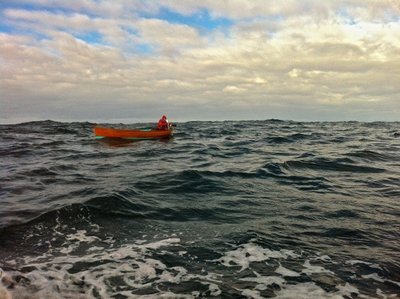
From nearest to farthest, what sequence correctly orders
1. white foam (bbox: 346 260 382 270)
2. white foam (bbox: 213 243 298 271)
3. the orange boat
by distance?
1. white foam (bbox: 346 260 382 270)
2. white foam (bbox: 213 243 298 271)
3. the orange boat

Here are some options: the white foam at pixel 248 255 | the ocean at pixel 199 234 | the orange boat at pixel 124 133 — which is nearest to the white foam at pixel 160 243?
the ocean at pixel 199 234

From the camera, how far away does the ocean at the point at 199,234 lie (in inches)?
209

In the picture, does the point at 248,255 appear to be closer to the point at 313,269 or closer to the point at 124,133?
the point at 313,269

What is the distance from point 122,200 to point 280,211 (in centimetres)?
419

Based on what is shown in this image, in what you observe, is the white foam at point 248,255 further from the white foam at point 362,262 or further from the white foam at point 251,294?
the white foam at point 362,262

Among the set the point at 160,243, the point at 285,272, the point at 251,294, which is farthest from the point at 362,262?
the point at 160,243

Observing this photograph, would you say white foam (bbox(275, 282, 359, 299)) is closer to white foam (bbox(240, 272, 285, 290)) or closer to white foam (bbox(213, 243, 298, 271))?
white foam (bbox(240, 272, 285, 290))

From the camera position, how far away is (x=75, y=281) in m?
5.37

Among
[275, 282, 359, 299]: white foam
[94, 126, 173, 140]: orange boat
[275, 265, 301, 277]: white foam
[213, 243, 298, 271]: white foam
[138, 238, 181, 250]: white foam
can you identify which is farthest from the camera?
[94, 126, 173, 140]: orange boat

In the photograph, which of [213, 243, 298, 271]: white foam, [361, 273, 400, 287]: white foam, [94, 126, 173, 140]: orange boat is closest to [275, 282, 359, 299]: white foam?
[361, 273, 400, 287]: white foam

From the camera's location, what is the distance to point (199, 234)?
7613mm

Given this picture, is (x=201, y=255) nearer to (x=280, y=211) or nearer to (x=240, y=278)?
(x=240, y=278)

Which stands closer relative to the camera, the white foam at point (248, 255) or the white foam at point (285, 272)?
the white foam at point (285, 272)

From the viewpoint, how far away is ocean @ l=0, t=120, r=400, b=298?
5.32 m
